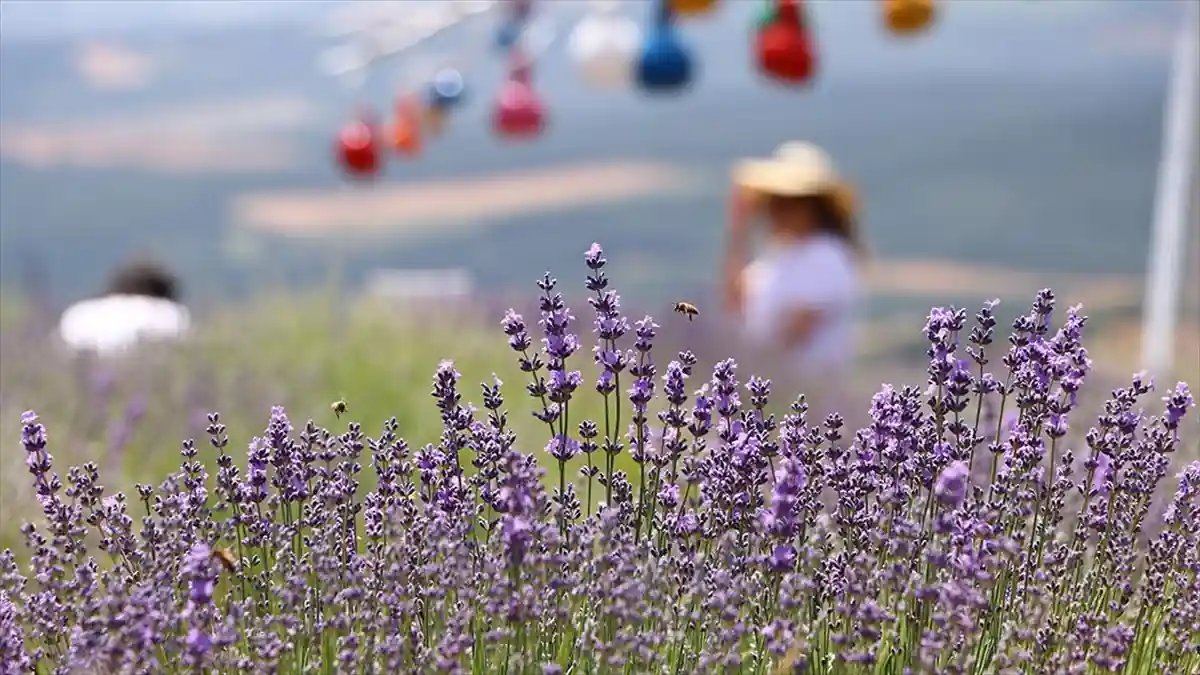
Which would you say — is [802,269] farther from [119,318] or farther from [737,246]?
[119,318]

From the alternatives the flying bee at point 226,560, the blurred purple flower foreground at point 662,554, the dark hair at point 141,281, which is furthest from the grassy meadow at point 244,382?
the blurred purple flower foreground at point 662,554

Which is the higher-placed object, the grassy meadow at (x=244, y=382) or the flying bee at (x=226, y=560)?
the flying bee at (x=226, y=560)

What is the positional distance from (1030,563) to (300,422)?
4138mm

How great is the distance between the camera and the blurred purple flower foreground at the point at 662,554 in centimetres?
251

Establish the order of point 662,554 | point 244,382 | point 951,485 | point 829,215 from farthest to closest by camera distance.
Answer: point 829,215
point 244,382
point 662,554
point 951,485

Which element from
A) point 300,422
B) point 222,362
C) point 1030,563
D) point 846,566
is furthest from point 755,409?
point 222,362

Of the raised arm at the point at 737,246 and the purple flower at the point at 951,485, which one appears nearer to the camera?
the purple flower at the point at 951,485

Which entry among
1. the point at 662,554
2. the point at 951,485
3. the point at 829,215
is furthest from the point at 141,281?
the point at 951,485

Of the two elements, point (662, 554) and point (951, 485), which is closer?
point (951, 485)

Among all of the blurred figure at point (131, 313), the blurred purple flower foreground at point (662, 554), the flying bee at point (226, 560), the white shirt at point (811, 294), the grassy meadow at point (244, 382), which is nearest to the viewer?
the blurred purple flower foreground at point (662, 554)

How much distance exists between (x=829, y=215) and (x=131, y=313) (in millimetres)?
3752

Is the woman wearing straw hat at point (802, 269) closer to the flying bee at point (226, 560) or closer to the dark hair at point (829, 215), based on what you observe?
the dark hair at point (829, 215)

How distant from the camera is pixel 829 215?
9.57 meters

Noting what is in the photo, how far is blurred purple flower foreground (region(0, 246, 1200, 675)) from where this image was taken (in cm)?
251
